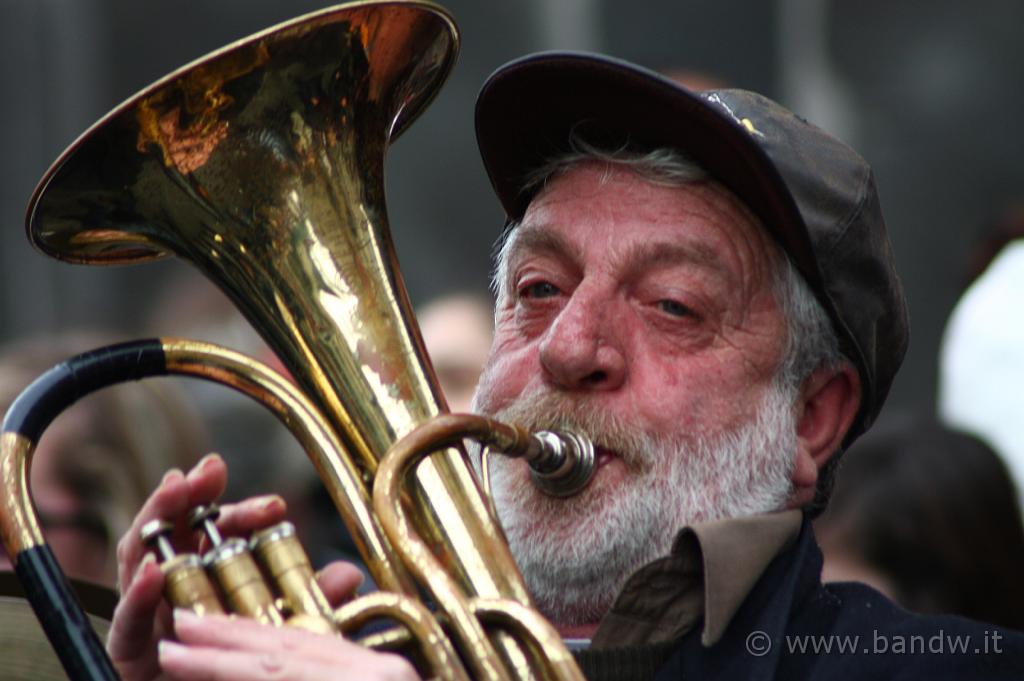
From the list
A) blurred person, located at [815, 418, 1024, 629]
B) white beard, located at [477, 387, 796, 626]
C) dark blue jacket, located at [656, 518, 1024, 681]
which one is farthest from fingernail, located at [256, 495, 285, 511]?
blurred person, located at [815, 418, 1024, 629]

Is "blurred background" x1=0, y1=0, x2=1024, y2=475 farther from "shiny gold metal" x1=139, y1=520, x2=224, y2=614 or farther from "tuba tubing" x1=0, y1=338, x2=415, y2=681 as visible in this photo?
"shiny gold metal" x1=139, y1=520, x2=224, y2=614

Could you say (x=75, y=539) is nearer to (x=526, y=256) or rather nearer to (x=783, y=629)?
(x=526, y=256)

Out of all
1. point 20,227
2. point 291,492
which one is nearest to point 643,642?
point 291,492

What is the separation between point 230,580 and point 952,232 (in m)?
4.88

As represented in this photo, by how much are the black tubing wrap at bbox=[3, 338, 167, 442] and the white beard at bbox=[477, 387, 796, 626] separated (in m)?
0.63

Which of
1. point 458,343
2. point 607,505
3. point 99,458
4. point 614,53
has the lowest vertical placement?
point 458,343

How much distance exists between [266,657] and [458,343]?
10.8 feet

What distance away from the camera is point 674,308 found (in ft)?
9.80

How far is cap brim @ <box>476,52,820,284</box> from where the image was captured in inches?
114

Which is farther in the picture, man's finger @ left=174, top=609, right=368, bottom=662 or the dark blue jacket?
the dark blue jacket

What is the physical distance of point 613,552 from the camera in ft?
9.20

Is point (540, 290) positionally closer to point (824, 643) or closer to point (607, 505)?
point (607, 505)

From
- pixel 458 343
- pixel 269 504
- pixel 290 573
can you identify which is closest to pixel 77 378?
pixel 269 504

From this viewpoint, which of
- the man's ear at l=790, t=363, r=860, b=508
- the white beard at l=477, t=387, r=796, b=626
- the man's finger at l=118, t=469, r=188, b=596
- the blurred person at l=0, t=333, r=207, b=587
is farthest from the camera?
the blurred person at l=0, t=333, r=207, b=587
